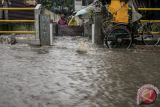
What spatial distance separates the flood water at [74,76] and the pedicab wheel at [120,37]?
2.20 feet

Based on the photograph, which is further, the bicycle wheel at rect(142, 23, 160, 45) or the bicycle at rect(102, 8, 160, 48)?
the bicycle wheel at rect(142, 23, 160, 45)

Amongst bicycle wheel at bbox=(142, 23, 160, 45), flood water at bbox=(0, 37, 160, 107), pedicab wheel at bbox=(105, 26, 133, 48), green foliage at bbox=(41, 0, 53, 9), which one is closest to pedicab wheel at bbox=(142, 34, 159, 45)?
bicycle wheel at bbox=(142, 23, 160, 45)

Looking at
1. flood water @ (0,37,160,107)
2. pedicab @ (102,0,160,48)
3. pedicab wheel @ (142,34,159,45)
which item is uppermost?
pedicab @ (102,0,160,48)

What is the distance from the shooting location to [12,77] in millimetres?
9734

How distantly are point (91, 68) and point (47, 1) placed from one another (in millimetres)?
30882

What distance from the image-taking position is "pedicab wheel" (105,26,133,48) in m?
15.7

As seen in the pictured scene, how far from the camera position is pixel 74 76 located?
10.0 meters

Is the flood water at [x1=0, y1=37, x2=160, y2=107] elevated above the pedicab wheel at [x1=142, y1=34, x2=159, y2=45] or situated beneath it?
situated beneath

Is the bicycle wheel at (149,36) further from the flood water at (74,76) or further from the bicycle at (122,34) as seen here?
the flood water at (74,76)

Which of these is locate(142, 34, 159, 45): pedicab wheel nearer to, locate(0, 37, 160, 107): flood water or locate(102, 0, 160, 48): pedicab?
locate(102, 0, 160, 48): pedicab

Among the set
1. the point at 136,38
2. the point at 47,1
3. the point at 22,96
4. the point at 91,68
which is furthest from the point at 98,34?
the point at 47,1

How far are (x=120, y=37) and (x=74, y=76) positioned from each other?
6051 millimetres

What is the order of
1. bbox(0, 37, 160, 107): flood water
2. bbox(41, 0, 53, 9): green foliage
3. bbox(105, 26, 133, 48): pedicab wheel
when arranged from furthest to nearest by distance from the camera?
1. bbox(41, 0, 53, 9): green foliage
2. bbox(105, 26, 133, 48): pedicab wheel
3. bbox(0, 37, 160, 107): flood water

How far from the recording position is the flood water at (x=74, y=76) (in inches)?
306
